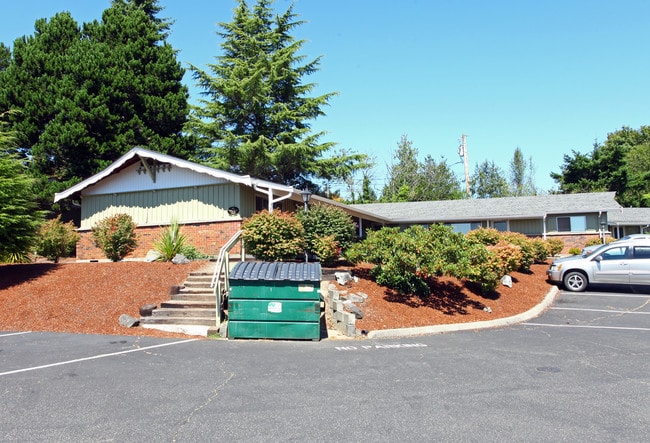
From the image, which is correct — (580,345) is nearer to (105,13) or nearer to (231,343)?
(231,343)

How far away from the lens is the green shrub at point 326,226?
13.8 metres

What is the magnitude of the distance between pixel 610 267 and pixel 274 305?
40.1 ft

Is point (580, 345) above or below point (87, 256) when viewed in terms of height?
below

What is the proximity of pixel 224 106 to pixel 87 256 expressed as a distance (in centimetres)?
1394

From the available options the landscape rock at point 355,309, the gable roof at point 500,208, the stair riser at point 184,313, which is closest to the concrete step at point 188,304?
the stair riser at point 184,313

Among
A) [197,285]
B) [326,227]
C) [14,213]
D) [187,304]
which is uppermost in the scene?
[14,213]

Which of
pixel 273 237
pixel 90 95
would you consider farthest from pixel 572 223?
pixel 90 95

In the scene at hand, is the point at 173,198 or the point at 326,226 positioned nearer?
the point at 326,226

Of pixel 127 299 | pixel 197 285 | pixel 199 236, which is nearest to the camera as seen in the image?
pixel 127 299

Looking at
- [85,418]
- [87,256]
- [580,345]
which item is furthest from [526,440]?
[87,256]

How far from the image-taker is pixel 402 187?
43.4m

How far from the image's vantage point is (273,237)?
508 inches

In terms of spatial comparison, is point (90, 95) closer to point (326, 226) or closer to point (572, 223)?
point (326, 226)

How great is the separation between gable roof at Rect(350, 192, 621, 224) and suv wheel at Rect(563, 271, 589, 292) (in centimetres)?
1135
